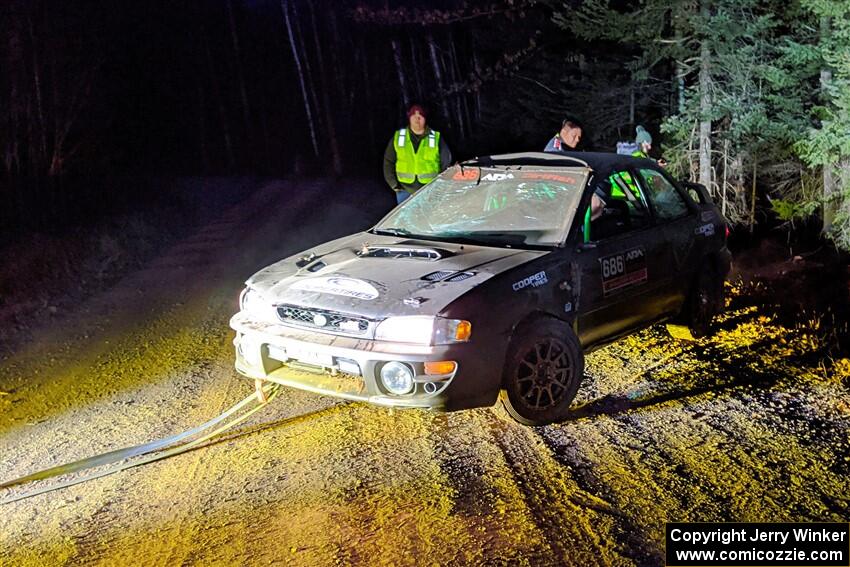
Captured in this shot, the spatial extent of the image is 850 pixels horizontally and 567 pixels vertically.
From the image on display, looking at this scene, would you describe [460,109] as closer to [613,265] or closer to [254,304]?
[613,265]

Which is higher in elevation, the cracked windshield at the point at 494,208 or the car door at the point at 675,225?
the cracked windshield at the point at 494,208

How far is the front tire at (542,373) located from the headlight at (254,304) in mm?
1563

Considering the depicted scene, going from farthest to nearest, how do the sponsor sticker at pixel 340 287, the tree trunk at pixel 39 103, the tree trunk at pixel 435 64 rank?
the tree trunk at pixel 435 64 < the tree trunk at pixel 39 103 < the sponsor sticker at pixel 340 287

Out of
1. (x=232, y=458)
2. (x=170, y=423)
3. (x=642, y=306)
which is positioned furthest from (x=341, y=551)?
(x=642, y=306)

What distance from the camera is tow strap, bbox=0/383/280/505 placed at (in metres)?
4.44

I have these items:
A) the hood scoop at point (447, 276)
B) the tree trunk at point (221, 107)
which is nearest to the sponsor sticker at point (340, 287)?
the hood scoop at point (447, 276)

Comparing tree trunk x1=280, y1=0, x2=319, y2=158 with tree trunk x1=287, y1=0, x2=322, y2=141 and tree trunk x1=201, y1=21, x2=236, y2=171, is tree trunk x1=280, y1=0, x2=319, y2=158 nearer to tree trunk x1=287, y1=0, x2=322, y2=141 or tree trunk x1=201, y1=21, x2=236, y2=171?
tree trunk x1=287, y1=0, x2=322, y2=141

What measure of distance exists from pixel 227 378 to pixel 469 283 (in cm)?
254

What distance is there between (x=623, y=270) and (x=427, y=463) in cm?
214

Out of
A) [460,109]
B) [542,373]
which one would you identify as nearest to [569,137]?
[542,373]

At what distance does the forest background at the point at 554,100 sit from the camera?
11.6 metres

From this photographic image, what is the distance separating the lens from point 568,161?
5.83 m

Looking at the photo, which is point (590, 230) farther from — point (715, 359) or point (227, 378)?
point (227, 378)

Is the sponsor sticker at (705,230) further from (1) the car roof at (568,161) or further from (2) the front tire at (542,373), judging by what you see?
(2) the front tire at (542,373)
